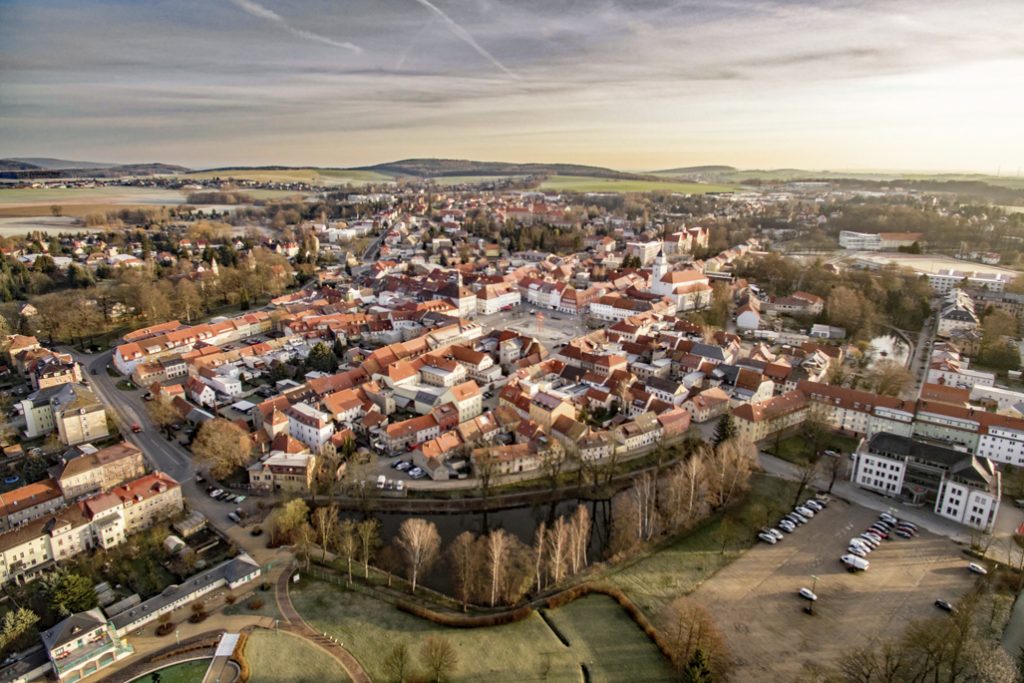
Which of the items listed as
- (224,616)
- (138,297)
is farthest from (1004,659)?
(138,297)

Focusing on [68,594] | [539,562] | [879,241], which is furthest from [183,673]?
[879,241]

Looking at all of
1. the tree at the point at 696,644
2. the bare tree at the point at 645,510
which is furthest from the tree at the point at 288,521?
the tree at the point at 696,644

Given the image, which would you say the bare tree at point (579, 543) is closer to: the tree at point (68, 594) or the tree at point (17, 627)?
the tree at point (68, 594)

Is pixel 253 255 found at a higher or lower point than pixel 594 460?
higher

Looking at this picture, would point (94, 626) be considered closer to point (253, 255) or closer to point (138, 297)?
point (138, 297)

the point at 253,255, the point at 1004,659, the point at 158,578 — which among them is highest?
the point at 253,255

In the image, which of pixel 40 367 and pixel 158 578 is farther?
pixel 40 367

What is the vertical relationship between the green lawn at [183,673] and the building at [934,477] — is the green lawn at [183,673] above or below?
below
